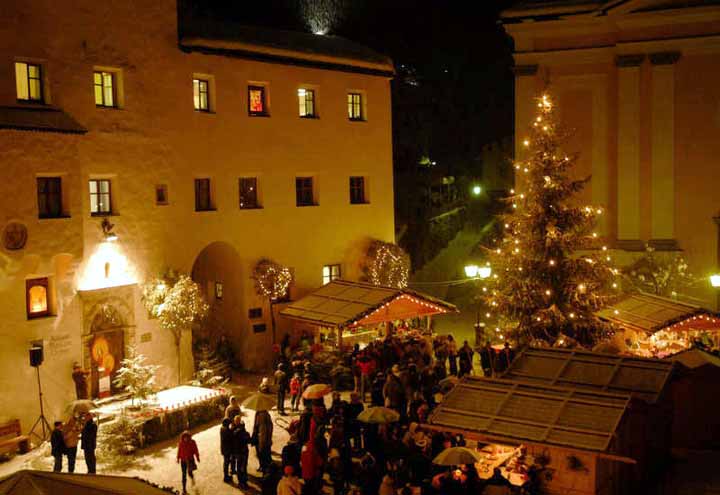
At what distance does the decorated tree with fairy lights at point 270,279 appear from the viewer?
2939 centimetres

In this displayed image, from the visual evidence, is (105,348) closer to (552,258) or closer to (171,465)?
(171,465)

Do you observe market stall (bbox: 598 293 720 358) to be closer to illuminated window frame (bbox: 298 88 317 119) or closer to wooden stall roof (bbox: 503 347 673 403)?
wooden stall roof (bbox: 503 347 673 403)

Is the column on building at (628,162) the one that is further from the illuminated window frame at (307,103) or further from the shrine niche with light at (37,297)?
the shrine niche with light at (37,297)

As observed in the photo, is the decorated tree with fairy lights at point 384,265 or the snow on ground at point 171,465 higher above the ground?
the decorated tree with fairy lights at point 384,265

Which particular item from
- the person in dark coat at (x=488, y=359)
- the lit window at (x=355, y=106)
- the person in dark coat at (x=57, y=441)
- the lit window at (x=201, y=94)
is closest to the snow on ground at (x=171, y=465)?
the person in dark coat at (x=57, y=441)

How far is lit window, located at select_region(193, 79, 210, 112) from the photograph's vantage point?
28.3m

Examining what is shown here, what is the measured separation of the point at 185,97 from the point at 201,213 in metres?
3.72

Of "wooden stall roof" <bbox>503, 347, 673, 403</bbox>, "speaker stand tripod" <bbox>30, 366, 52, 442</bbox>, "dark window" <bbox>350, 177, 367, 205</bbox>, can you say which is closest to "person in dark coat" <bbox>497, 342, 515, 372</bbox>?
"wooden stall roof" <bbox>503, 347, 673, 403</bbox>

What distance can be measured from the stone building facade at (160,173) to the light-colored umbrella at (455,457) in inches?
464

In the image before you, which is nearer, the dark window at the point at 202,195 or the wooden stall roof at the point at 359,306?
the wooden stall roof at the point at 359,306

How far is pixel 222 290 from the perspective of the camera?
30.8 m

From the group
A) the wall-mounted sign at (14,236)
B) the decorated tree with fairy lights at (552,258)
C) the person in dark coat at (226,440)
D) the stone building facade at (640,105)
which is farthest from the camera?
the stone building facade at (640,105)

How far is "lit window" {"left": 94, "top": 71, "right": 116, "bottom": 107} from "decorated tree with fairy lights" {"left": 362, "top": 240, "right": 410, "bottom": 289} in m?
11.6

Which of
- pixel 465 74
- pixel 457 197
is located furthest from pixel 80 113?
pixel 465 74
